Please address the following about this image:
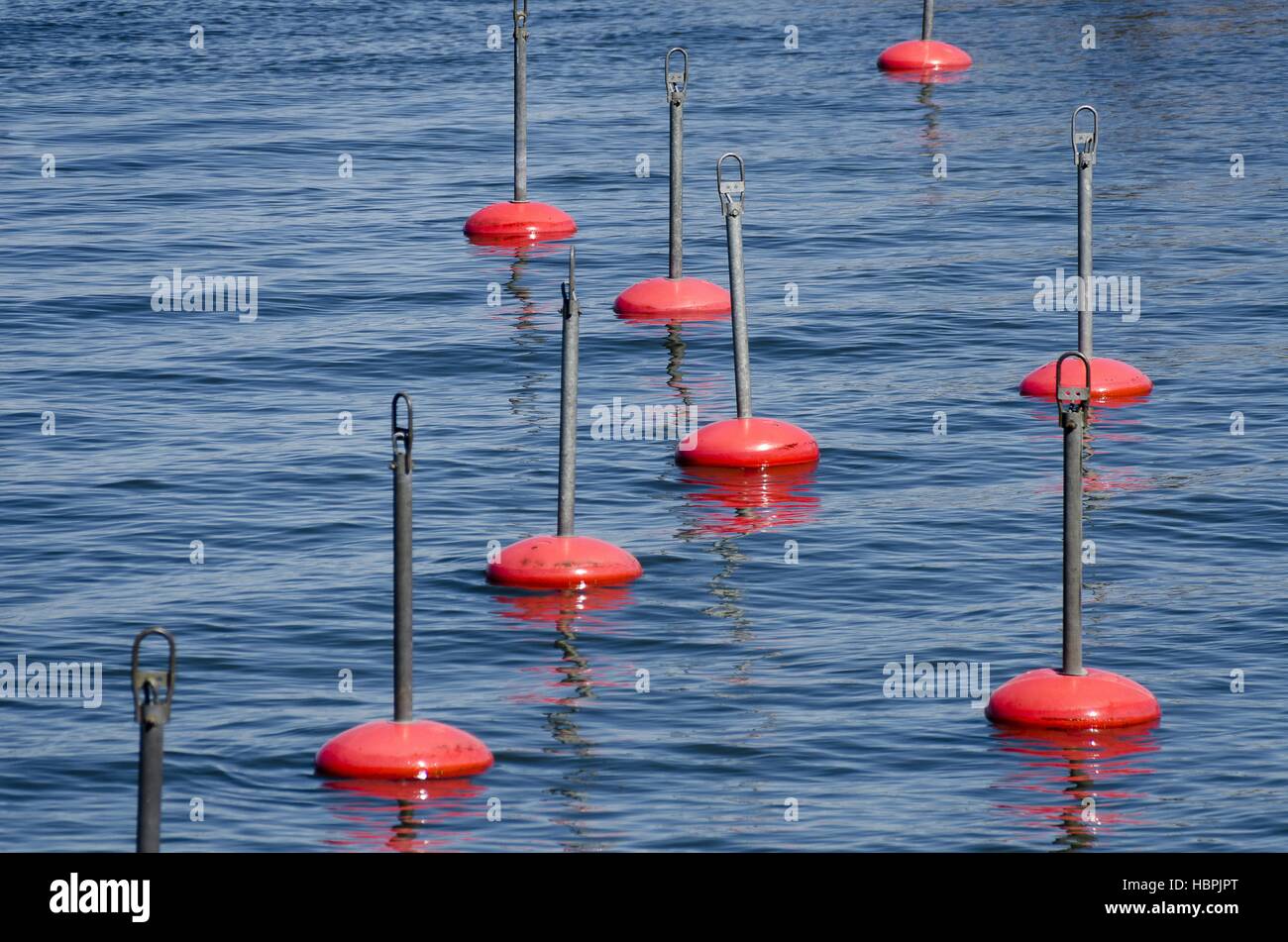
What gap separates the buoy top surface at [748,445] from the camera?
68.4 feet

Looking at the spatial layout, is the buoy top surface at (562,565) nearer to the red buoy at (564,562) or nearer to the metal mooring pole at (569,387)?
the red buoy at (564,562)

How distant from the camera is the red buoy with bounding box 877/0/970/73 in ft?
130

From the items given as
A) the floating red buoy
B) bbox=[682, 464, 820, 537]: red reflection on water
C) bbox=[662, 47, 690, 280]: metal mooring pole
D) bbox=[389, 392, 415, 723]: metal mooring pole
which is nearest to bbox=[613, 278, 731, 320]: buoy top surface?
bbox=[662, 47, 690, 280]: metal mooring pole

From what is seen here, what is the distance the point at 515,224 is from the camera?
2948 centimetres

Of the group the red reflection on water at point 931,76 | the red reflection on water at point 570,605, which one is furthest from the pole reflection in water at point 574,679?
the red reflection on water at point 931,76

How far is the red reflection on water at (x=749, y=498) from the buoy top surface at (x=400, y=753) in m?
5.41

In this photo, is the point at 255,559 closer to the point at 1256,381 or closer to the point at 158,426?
the point at 158,426

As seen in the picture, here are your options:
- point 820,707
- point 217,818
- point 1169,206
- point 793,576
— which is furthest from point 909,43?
point 217,818

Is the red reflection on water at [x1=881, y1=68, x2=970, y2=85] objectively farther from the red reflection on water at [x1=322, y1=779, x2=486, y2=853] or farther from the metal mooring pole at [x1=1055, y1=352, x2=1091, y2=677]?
the red reflection on water at [x1=322, y1=779, x2=486, y2=853]

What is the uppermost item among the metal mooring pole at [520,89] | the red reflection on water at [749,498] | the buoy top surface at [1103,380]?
the metal mooring pole at [520,89]

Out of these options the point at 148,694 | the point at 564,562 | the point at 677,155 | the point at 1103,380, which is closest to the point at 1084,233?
the point at 1103,380

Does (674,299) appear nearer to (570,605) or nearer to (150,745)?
(570,605)

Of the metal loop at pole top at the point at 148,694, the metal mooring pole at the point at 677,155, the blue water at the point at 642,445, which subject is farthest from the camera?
the metal mooring pole at the point at 677,155

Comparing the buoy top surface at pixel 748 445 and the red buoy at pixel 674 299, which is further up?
the red buoy at pixel 674 299
